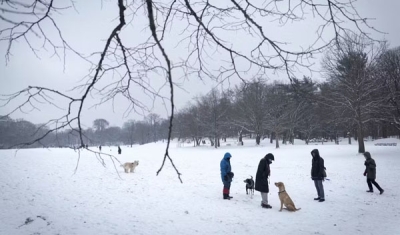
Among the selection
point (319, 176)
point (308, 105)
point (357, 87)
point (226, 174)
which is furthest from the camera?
point (357, 87)

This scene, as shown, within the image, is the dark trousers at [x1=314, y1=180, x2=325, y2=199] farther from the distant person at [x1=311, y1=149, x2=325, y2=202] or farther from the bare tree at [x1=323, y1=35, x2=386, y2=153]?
the bare tree at [x1=323, y1=35, x2=386, y2=153]

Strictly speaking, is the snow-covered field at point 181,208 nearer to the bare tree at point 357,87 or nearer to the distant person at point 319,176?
the distant person at point 319,176

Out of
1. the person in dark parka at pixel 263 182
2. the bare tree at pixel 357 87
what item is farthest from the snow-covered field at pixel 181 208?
the bare tree at pixel 357 87

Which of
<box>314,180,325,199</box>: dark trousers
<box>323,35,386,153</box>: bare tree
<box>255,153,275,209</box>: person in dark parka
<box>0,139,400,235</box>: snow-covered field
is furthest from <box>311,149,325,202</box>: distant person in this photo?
<box>323,35,386,153</box>: bare tree

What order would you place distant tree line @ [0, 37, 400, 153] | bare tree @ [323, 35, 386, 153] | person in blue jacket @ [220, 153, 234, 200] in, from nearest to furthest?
distant tree line @ [0, 37, 400, 153], person in blue jacket @ [220, 153, 234, 200], bare tree @ [323, 35, 386, 153]

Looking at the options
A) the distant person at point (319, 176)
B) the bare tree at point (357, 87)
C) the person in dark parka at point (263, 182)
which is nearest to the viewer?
the person in dark parka at point (263, 182)

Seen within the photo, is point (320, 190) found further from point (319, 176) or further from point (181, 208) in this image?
point (181, 208)

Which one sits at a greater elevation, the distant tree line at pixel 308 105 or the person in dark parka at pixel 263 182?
the distant tree line at pixel 308 105

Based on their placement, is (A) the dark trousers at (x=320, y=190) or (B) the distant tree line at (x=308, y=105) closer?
(B) the distant tree line at (x=308, y=105)

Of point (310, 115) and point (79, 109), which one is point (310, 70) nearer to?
point (79, 109)

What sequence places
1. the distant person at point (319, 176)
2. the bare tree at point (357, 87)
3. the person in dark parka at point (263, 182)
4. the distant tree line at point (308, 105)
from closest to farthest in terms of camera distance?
1. the distant tree line at point (308, 105)
2. the person in dark parka at point (263, 182)
3. the distant person at point (319, 176)
4. the bare tree at point (357, 87)

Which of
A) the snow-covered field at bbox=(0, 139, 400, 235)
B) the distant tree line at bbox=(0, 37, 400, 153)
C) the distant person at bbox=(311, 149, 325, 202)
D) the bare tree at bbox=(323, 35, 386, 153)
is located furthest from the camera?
the bare tree at bbox=(323, 35, 386, 153)

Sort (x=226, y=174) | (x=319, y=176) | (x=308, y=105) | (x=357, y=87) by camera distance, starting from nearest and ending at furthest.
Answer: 1. (x=308, y=105)
2. (x=319, y=176)
3. (x=226, y=174)
4. (x=357, y=87)

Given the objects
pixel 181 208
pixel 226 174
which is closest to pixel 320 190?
pixel 226 174
